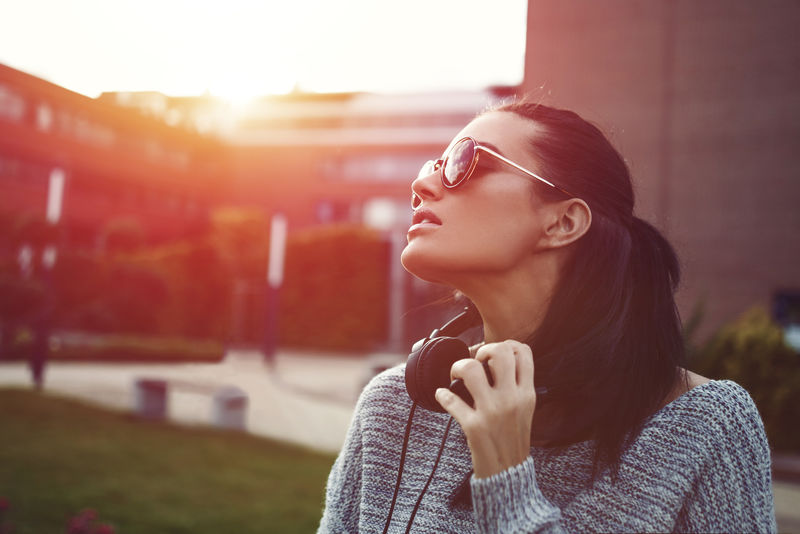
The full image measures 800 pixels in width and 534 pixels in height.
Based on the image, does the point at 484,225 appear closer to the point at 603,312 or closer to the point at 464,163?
the point at 464,163

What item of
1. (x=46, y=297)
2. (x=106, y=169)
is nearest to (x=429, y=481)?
(x=46, y=297)

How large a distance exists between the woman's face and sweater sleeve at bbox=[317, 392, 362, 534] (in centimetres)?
52

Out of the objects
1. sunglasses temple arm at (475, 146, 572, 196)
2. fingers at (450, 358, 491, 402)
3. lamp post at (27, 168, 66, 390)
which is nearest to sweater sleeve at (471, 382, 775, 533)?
fingers at (450, 358, 491, 402)

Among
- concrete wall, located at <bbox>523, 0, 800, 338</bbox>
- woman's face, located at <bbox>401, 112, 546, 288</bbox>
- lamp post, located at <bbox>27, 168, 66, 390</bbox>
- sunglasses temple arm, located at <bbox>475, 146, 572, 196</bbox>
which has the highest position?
concrete wall, located at <bbox>523, 0, 800, 338</bbox>

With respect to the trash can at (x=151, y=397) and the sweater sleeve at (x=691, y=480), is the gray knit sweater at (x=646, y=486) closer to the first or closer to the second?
the sweater sleeve at (x=691, y=480)

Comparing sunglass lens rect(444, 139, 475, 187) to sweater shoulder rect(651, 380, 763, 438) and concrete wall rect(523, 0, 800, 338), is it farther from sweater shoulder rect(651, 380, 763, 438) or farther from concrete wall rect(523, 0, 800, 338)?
sweater shoulder rect(651, 380, 763, 438)

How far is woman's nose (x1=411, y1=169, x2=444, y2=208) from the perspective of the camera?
1.66 m

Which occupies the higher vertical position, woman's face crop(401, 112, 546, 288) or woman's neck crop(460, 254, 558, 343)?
woman's face crop(401, 112, 546, 288)

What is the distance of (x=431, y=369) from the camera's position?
145 cm

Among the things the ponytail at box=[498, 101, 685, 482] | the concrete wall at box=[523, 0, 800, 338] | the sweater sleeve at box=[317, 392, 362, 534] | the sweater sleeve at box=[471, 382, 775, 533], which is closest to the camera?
the sweater sleeve at box=[471, 382, 775, 533]

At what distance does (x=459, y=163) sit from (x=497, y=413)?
2.13 feet

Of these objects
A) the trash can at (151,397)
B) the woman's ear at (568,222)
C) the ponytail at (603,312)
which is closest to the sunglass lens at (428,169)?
the ponytail at (603,312)

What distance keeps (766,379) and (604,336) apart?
6.20 metres

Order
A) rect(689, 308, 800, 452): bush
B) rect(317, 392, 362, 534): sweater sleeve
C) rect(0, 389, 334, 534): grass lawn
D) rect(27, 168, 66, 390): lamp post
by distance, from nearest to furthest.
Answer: rect(317, 392, 362, 534): sweater sleeve, rect(0, 389, 334, 534): grass lawn, rect(689, 308, 800, 452): bush, rect(27, 168, 66, 390): lamp post
